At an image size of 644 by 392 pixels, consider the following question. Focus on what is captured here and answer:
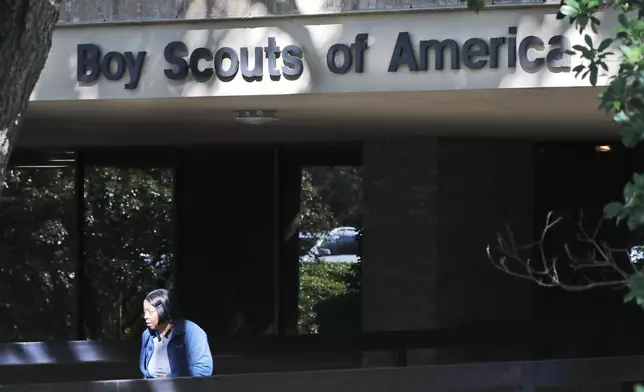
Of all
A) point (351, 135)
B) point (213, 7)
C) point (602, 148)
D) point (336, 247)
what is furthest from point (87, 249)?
point (602, 148)

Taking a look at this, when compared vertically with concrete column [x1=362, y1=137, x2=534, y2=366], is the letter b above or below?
above

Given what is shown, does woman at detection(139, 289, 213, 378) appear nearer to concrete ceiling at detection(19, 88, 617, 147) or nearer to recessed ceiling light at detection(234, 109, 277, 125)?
concrete ceiling at detection(19, 88, 617, 147)

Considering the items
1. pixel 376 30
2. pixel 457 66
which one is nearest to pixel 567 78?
pixel 457 66

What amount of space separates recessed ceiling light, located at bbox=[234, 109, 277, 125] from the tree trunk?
4.21 metres

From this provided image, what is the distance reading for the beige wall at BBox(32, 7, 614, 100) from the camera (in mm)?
6254

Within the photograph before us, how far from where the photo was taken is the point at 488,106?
7.12 m

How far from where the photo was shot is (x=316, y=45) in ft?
21.5

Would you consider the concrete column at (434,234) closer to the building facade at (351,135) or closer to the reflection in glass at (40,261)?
the building facade at (351,135)

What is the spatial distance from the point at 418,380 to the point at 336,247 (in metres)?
6.56

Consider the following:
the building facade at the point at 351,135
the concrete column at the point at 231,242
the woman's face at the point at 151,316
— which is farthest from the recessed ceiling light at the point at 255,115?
the concrete column at the point at 231,242

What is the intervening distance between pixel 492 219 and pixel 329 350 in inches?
120

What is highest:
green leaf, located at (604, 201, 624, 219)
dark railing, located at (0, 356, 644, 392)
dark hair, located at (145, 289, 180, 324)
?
green leaf, located at (604, 201, 624, 219)

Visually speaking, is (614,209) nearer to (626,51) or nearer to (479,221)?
(626,51)

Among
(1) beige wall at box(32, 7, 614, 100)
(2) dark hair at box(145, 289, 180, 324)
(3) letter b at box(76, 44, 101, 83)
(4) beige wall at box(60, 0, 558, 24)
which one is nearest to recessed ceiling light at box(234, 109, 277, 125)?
(1) beige wall at box(32, 7, 614, 100)
